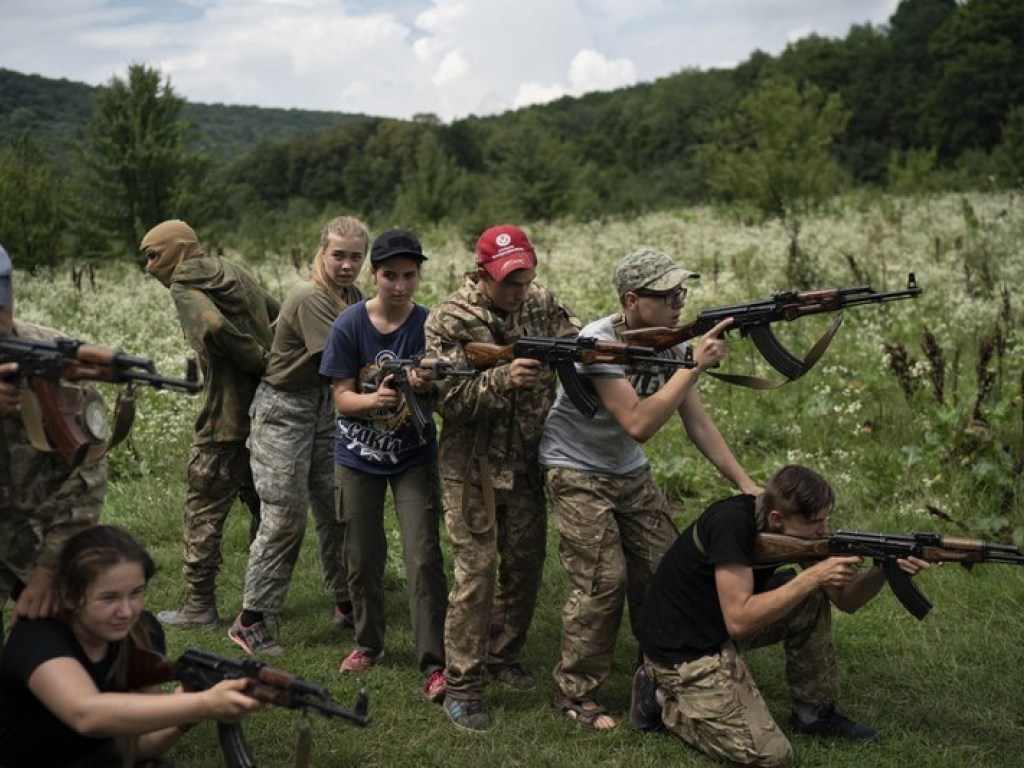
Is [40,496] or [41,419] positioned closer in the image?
[41,419]

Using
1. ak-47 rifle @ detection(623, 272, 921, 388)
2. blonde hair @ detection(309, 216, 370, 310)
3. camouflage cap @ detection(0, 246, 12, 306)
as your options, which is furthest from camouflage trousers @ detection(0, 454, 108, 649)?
ak-47 rifle @ detection(623, 272, 921, 388)

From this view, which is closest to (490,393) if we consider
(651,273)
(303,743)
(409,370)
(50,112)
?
(409,370)

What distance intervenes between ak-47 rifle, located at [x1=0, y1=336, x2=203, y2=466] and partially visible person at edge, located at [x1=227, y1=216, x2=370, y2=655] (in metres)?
1.82

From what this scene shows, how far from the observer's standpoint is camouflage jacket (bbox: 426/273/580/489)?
433 centimetres

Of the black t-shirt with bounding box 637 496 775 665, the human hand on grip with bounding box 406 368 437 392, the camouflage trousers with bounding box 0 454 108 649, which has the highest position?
the human hand on grip with bounding box 406 368 437 392

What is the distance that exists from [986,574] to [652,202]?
37846 mm

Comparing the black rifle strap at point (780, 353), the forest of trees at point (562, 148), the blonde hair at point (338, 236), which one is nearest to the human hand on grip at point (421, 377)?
the blonde hair at point (338, 236)

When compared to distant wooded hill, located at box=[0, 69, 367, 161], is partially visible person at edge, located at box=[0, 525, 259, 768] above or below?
below

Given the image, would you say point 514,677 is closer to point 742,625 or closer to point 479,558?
point 479,558

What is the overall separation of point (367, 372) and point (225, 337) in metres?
1.08

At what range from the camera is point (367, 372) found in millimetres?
4652

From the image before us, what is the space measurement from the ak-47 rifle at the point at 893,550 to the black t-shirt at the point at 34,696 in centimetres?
255

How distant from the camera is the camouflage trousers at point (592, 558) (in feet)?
14.7

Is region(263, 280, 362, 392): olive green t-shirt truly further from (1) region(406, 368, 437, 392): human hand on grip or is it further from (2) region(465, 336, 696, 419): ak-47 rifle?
(2) region(465, 336, 696, 419): ak-47 rifle
